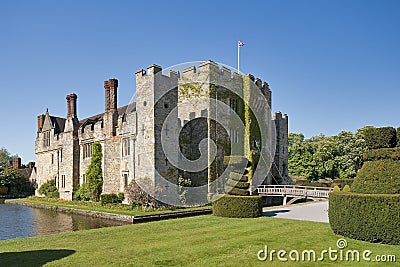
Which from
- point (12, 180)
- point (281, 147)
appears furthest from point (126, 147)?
point (12, 180)

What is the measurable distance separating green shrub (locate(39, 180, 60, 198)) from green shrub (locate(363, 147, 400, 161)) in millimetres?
30259

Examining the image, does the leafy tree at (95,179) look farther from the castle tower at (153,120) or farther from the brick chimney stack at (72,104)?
the brick chimney stack at (72,104)

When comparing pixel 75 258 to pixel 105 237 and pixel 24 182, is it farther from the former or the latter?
pixel 24 182

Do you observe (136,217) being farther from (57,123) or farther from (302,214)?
(57,123)

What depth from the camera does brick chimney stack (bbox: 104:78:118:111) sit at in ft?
87.8

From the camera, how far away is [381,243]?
32.6 feet

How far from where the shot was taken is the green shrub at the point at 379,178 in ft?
33.9

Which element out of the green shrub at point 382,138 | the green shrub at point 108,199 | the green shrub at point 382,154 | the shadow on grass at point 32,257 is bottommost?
the green shrub at point 108,199

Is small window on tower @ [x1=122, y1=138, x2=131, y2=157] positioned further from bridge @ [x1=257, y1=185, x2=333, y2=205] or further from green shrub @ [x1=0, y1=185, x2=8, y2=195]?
green shrub @ [x1=0, y1=185, x2=8, y2=195]

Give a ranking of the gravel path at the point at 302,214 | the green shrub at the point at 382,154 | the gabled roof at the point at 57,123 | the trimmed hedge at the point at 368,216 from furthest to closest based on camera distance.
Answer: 1. the gabled roof at the point at 57,123
2. the gravel path at the point at 302,214
3. the green shrub at the point at 382,154
4. the trimmed hedge at the point at 368,216

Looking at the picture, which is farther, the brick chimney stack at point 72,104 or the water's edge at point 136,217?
the brick chimney stack at point 72,104

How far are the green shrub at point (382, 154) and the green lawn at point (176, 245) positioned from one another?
2.83 meters

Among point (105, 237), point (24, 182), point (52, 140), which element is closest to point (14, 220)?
point (105, 237)

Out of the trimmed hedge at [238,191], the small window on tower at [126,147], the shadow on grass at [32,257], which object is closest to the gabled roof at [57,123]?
the small window on tower at [126,147]
